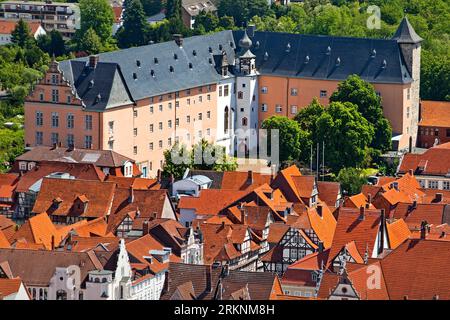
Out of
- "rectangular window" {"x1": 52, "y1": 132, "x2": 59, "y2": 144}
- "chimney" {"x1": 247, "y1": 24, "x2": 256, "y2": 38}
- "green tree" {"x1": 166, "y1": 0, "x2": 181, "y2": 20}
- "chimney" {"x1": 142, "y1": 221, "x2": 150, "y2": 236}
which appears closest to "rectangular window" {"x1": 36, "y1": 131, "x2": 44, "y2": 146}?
"rectangular window" {"x1": 52, "y1": 132, "x2": 59, "y2": 144}

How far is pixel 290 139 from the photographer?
62.5 meters

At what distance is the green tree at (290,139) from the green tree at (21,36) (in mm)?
33381

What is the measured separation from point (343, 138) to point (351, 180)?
5.50 meters

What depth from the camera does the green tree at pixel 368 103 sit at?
6619 cm

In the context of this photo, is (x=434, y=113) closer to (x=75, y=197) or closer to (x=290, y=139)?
(x=290, y=139)

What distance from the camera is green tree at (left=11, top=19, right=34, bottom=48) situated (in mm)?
92062

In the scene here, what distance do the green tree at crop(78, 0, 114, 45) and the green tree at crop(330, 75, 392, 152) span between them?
29462 millimetres

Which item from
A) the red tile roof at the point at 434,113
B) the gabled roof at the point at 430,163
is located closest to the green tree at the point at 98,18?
the red tile roof at the point at 434,113

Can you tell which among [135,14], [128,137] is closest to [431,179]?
[128,137]

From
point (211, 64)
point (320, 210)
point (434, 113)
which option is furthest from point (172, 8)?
point (320, 210)

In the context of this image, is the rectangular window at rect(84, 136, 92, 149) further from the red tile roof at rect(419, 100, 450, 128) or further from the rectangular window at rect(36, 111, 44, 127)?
the red tile roof at rect(419, 100, 450, 128)

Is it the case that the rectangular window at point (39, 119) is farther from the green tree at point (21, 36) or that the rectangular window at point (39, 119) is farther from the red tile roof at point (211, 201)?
the green tree at point (21, 36)
